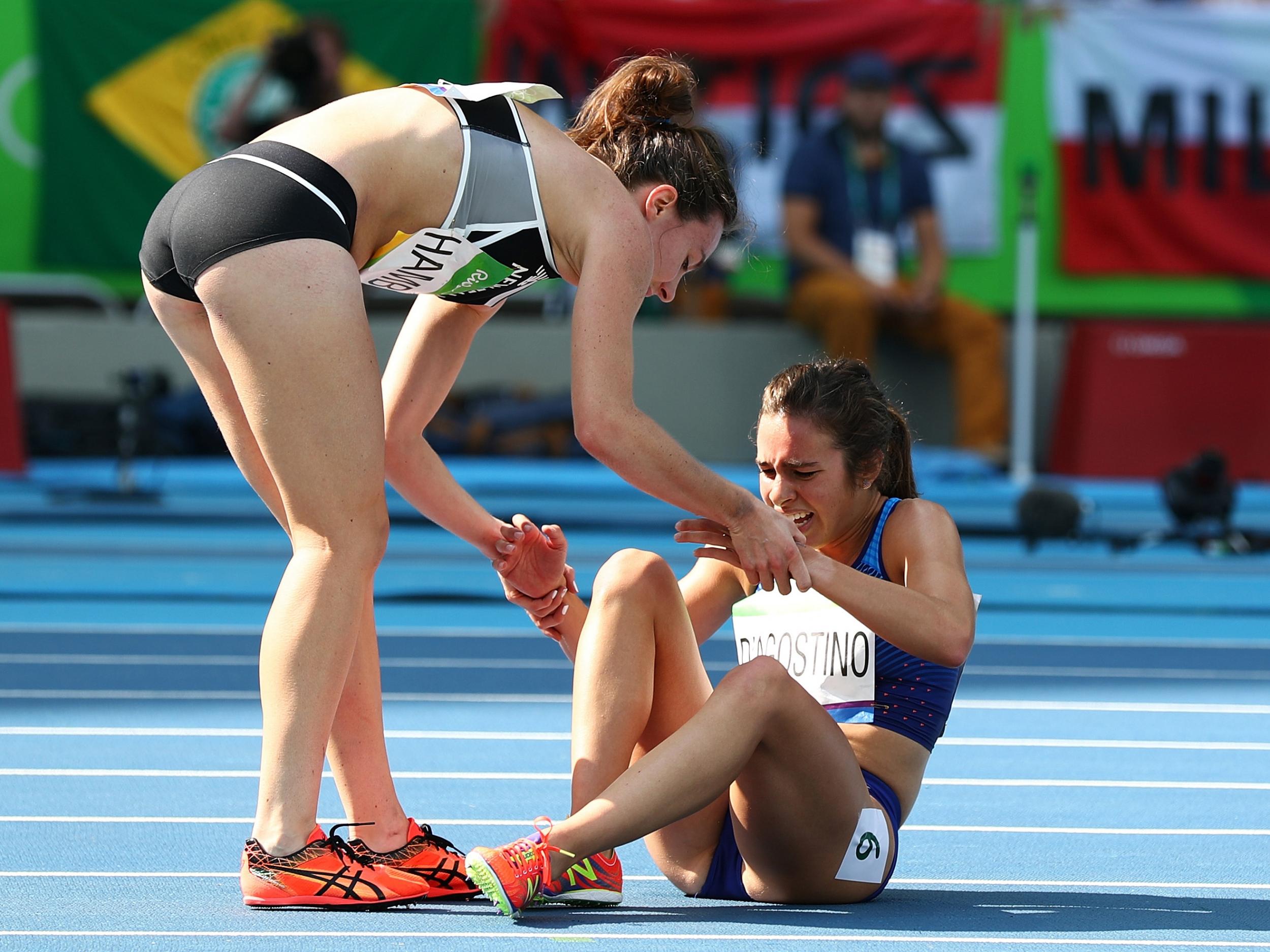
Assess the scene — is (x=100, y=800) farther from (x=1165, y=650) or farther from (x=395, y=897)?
(x=1165, y=650)

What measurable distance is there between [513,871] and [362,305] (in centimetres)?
90

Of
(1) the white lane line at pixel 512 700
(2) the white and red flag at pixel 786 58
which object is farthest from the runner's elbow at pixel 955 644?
(2) the white and red flag at pixel 786 58

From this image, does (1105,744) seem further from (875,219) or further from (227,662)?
(875,219)

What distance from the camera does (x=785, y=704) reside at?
8.59ft

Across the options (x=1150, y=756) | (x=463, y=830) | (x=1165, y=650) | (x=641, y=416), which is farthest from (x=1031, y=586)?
(x=641, y=416)

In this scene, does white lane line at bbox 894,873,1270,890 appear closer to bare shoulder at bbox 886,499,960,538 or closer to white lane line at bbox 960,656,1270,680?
bare shoulder at bbox 886,499,960,538

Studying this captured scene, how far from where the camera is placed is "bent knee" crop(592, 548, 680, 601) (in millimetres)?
2764

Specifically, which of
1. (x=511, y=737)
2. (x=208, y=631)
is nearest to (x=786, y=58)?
(x=208, y=631)

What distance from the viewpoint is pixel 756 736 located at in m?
2.62

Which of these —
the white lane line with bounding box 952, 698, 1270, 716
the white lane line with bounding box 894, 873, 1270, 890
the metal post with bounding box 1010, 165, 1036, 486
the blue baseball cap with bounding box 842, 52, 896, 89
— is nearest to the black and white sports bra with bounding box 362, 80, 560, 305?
the white lane line with bounding box 894, 873, 1270, 890

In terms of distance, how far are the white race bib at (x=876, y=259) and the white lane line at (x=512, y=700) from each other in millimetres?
5975

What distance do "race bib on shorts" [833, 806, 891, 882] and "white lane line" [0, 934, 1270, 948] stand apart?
7.0 inches

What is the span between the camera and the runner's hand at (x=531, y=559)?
3.04 m

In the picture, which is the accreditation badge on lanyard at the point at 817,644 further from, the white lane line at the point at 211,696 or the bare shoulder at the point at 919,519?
the white lane line at the point at 211,696
